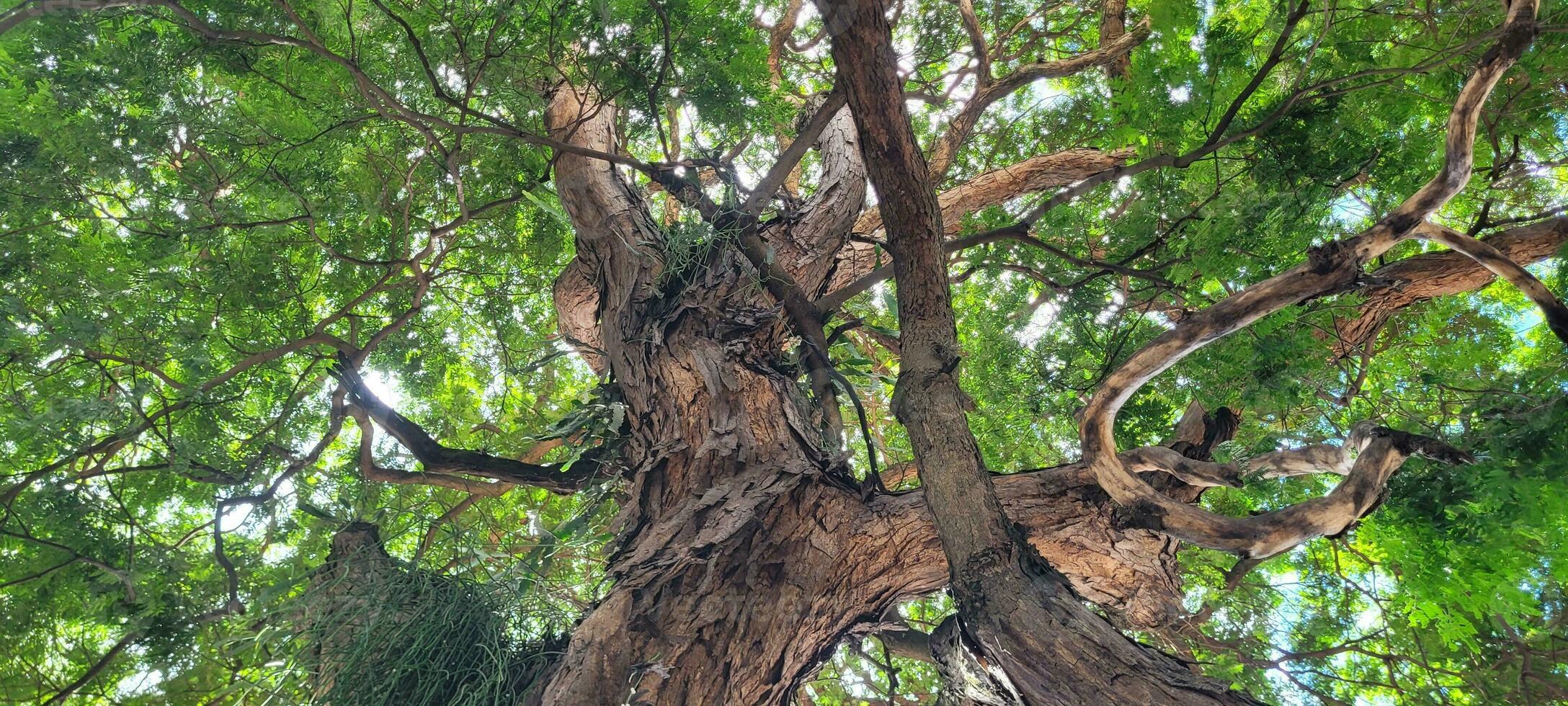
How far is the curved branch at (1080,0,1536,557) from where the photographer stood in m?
2.03

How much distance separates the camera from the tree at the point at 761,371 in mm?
2145

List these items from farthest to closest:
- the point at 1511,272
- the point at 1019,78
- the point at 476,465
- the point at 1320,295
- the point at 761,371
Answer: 1. the point at 1019,78
2. the point at 476,465
3. the point at 761,371
4. the point at 1511,272
5. the point at 1320,295

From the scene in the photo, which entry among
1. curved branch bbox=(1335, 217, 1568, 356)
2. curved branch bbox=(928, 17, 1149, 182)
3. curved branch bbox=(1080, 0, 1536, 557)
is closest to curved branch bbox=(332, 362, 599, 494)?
curved branch bbox=(1080, 0, 1536, 557)

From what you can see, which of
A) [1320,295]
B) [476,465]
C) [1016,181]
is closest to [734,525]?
[476,465]

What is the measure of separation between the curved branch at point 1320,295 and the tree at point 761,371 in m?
0.01

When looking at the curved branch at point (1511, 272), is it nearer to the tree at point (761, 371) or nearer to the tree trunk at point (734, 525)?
the tree at point (761, 371)

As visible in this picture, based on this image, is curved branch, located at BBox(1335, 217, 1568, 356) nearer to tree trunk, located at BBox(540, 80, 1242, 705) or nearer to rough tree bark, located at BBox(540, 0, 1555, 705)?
rough tree bark, located at BBox(540, 0, 1555, 705)

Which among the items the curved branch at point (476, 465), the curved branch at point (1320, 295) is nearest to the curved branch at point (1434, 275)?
the curved branch at point (1320, 295)

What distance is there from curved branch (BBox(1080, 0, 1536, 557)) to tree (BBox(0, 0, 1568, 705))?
12 mm

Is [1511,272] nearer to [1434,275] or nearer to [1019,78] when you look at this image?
[1434,275]

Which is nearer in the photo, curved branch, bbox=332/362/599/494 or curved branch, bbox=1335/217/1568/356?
curved branch, bbox=1335/217/1568/356

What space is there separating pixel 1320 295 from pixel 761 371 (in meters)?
1.70

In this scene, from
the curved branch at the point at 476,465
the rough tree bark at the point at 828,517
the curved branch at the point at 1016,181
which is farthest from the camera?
the curved branch at the point at 1016,181

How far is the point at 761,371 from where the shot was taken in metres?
2.90
